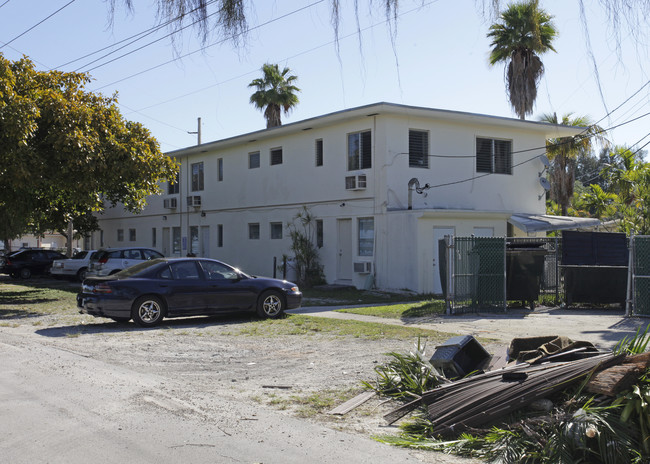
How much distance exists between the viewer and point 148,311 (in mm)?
13227

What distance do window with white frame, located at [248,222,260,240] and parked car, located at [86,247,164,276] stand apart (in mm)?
4211

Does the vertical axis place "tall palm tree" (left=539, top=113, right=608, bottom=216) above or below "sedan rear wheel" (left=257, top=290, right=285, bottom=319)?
above

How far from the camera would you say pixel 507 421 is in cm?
570

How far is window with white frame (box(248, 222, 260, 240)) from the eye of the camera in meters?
27.0

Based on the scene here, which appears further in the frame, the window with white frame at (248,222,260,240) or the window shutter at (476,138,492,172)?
the window with white frame at (248,222,260,240)

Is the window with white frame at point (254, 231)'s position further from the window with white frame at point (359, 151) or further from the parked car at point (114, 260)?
the window with white frame at point (359, 151)

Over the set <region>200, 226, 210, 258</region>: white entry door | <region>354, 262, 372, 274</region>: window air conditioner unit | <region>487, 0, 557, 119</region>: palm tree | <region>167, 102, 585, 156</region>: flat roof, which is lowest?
<region>354, 262, 372, 274</region>: window air conditioner unit

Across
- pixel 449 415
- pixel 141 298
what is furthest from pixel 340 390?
pixel 141 298

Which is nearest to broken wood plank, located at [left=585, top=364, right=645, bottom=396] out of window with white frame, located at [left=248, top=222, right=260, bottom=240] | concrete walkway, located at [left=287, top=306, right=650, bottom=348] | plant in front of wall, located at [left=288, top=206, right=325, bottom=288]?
concrete walkway, located at [left=287, top=306, right=650, bottom=348]

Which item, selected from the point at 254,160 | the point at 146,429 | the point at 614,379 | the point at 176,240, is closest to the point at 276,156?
the point at 254,160

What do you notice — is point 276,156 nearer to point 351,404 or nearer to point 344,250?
point 344,250

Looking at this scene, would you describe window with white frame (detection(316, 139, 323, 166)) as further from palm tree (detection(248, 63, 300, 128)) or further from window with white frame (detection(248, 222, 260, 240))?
palm tree (detection(248, 63, 300, 128))

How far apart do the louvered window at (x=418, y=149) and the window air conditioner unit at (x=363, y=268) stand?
3.66 meters

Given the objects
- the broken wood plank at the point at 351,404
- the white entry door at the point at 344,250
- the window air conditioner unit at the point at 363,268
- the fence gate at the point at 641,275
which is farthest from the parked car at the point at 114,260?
the broken wood plank at the point at 351,404
